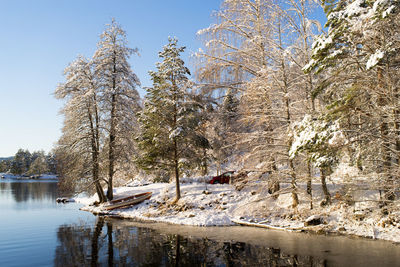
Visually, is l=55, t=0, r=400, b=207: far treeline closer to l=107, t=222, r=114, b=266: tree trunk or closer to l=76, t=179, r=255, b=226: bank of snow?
l=76, t=179, r=255, b=226: bank of snow

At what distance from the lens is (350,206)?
13.3m

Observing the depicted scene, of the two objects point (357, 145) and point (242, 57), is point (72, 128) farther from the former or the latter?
point (357, 145)

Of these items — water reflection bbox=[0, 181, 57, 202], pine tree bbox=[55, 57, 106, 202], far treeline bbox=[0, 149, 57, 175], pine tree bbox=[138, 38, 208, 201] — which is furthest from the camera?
far treeline bbox=[0, 149, 57, 175]

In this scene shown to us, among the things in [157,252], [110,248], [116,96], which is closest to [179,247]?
[157,252]

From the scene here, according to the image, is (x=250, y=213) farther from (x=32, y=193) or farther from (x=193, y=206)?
(x=32, y=193)

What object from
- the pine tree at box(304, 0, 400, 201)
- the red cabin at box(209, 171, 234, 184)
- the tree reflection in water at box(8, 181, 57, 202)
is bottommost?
the tree reflection in water at box(8, 181, 57, 202)

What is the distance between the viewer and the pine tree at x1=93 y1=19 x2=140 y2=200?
73.0 feet

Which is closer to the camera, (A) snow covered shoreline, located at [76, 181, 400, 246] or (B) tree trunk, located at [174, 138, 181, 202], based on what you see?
(A) snow covered shoreline, located at [76, 181, 400, 246]

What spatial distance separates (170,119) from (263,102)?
7.99m

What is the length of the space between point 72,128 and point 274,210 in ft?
55.4

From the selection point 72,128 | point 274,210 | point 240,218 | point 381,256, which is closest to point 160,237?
point 240,218

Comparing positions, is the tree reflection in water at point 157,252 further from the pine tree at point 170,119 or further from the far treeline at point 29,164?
the far treeline at point 29,164

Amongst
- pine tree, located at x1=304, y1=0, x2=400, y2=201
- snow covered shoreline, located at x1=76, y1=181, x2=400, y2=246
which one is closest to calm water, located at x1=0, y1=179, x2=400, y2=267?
snow covered shoreline, located at x1=76, y1=181, x2=400, y2=246

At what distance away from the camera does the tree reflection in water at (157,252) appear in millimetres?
9195
